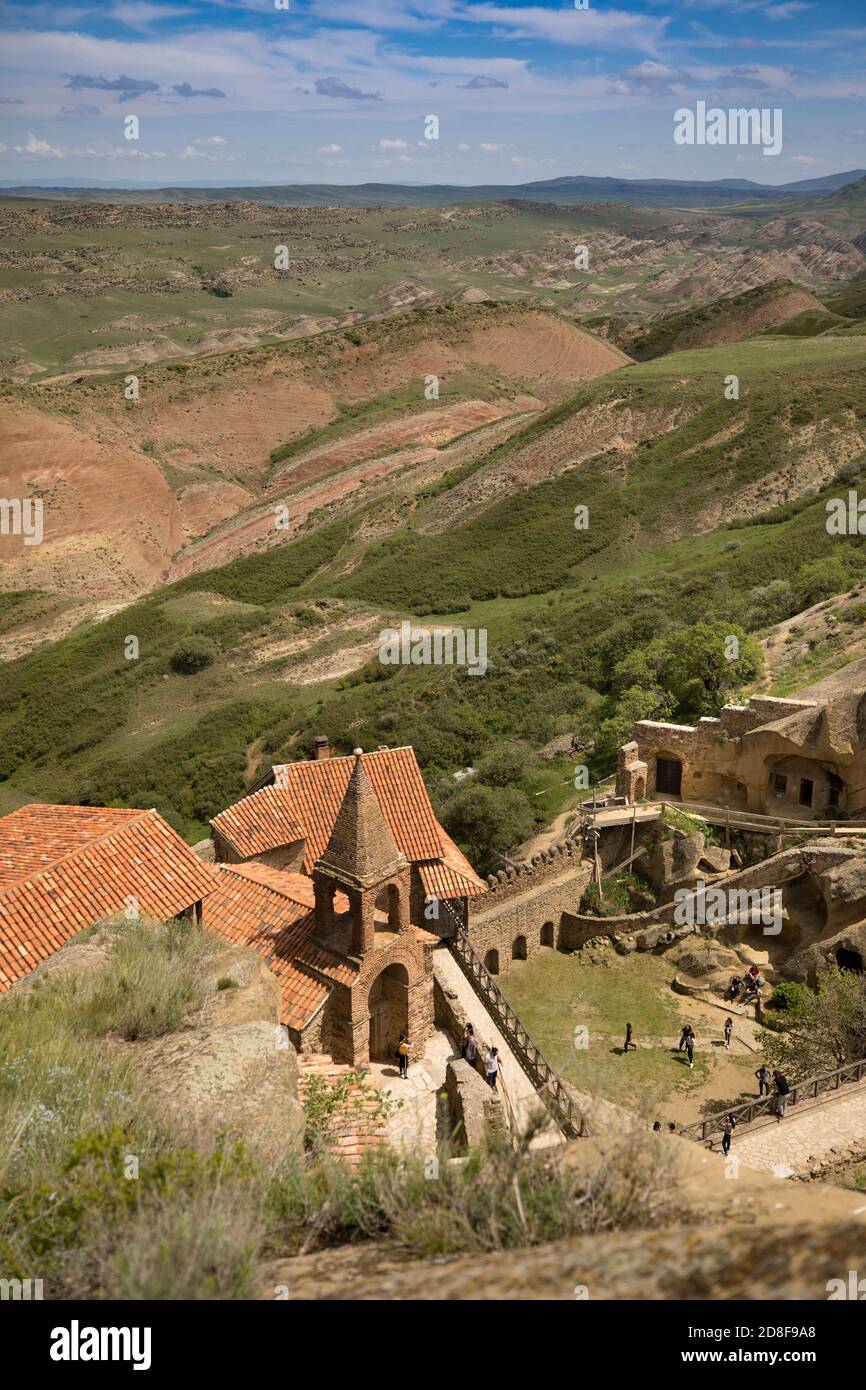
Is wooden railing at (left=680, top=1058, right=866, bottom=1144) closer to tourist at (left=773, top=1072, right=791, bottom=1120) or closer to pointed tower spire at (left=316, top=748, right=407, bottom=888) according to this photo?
tourist at (left=773, top=1072, right=791, bottom=1120)

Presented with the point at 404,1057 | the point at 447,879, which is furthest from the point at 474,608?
the point at 404,1057

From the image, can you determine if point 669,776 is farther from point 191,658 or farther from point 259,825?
point 191,658

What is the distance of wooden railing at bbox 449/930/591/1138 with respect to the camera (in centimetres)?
1352

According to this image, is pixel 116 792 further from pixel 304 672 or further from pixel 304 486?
pixel 304 486

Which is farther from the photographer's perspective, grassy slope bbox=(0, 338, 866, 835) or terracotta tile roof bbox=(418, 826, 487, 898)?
grassy slope bbox=(0, 338, 866, 835)

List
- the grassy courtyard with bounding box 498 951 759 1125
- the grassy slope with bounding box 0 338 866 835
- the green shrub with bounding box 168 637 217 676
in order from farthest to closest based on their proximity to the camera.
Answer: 1. the green shrub with bounding box 168 637 217 676
2. the grassy slope with bounding box 0 338 866 835
3. the grassy courtyard with bounding box 498 951 759 1125

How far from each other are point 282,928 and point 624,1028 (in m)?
8.57

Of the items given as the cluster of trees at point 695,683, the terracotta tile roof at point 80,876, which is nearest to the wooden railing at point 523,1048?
the terracotta tile roof at point 80,876

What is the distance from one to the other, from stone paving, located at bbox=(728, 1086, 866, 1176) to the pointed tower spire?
7091 mm

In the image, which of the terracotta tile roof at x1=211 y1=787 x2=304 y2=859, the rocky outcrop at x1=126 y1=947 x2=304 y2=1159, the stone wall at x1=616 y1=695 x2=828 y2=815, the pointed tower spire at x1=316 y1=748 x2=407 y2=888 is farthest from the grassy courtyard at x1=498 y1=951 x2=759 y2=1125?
the rocky outcrop at x1=126 y1=947 x2=304 y2=1159

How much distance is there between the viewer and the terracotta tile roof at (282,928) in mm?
15945

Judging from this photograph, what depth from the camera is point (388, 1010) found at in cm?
1723
